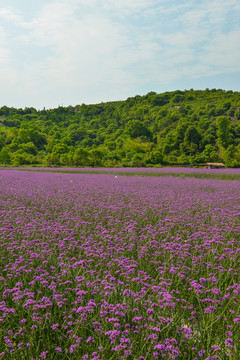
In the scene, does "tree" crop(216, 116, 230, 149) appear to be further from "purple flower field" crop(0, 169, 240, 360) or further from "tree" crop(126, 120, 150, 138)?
"purple flower field" crop(0, 169, 240, 360)

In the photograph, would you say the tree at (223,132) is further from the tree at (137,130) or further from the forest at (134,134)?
the tree at (137,130)

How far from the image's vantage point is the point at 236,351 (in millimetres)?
2410

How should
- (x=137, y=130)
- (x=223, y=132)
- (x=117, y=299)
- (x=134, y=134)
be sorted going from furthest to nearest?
(x=134, y=134), (x=137, y=130), (x=223, y=132), (x=117, y=299)

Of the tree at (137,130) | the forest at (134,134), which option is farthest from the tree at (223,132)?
the tree at (137,130)

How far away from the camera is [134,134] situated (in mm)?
103250

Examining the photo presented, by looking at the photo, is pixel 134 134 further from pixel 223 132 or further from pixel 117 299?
pixel 117 299

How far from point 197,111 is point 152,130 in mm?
20207

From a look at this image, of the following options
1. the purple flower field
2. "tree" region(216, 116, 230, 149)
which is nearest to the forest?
"tree" region(216, 116, 230, 149)

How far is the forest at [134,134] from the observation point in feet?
196

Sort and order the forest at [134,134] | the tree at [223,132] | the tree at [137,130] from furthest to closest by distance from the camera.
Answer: the tree at [137,130] → the tree at [223,132] → the forest at [134,134]

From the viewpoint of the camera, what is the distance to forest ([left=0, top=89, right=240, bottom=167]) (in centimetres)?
5988

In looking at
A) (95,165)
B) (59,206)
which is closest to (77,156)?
(95,165)

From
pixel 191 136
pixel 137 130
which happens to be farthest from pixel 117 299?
pixel 137 130

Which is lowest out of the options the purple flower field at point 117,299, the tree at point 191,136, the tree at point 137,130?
the purple flower field at point 117,299
